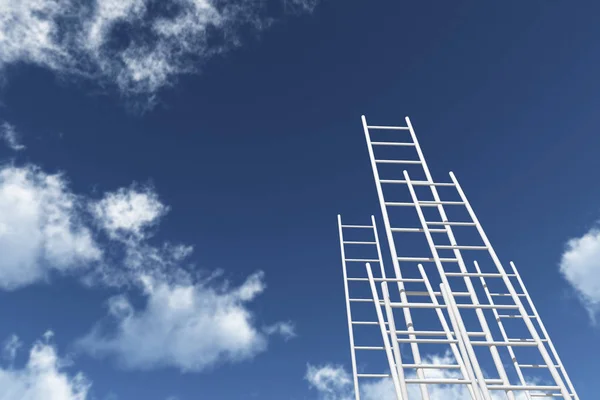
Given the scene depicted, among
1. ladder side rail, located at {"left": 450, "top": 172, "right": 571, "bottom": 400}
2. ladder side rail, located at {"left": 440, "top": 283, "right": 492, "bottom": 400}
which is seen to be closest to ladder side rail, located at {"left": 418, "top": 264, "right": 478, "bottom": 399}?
ladder side rail, located at {"left": 440, "top": 283, "right": 492, "bottom": 400}

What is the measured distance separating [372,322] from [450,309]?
8.04m

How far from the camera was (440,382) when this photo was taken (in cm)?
574

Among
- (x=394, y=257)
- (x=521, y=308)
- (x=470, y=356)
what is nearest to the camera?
(x=470, y=356)

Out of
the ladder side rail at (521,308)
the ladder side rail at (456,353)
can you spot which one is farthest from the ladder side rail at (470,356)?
the ladder side rail at (521,308)

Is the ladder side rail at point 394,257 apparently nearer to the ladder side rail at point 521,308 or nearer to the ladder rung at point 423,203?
the ladder rung at point 423,203

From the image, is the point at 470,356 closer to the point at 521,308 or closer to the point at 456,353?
the point at 521,308

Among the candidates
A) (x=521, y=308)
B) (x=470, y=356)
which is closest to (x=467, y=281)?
(x=521, y=308)

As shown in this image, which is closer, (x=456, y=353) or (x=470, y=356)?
(x=470, y=356)

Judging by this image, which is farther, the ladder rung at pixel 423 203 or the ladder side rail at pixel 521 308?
the ladder rung at pixel 423 203

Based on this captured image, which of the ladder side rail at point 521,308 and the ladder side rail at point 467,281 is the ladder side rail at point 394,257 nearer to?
the ladder side rail at point 467,281

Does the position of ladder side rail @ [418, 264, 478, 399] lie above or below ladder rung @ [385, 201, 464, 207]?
below

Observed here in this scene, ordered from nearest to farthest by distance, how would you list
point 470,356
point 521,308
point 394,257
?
point 470,356 → point 521,308 → point 394,257

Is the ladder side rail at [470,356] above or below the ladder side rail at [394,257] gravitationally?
below

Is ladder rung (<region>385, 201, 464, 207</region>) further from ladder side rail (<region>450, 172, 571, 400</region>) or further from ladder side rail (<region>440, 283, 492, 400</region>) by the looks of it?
ladder side rail (<region>440, 283, 492, 400</region>)
